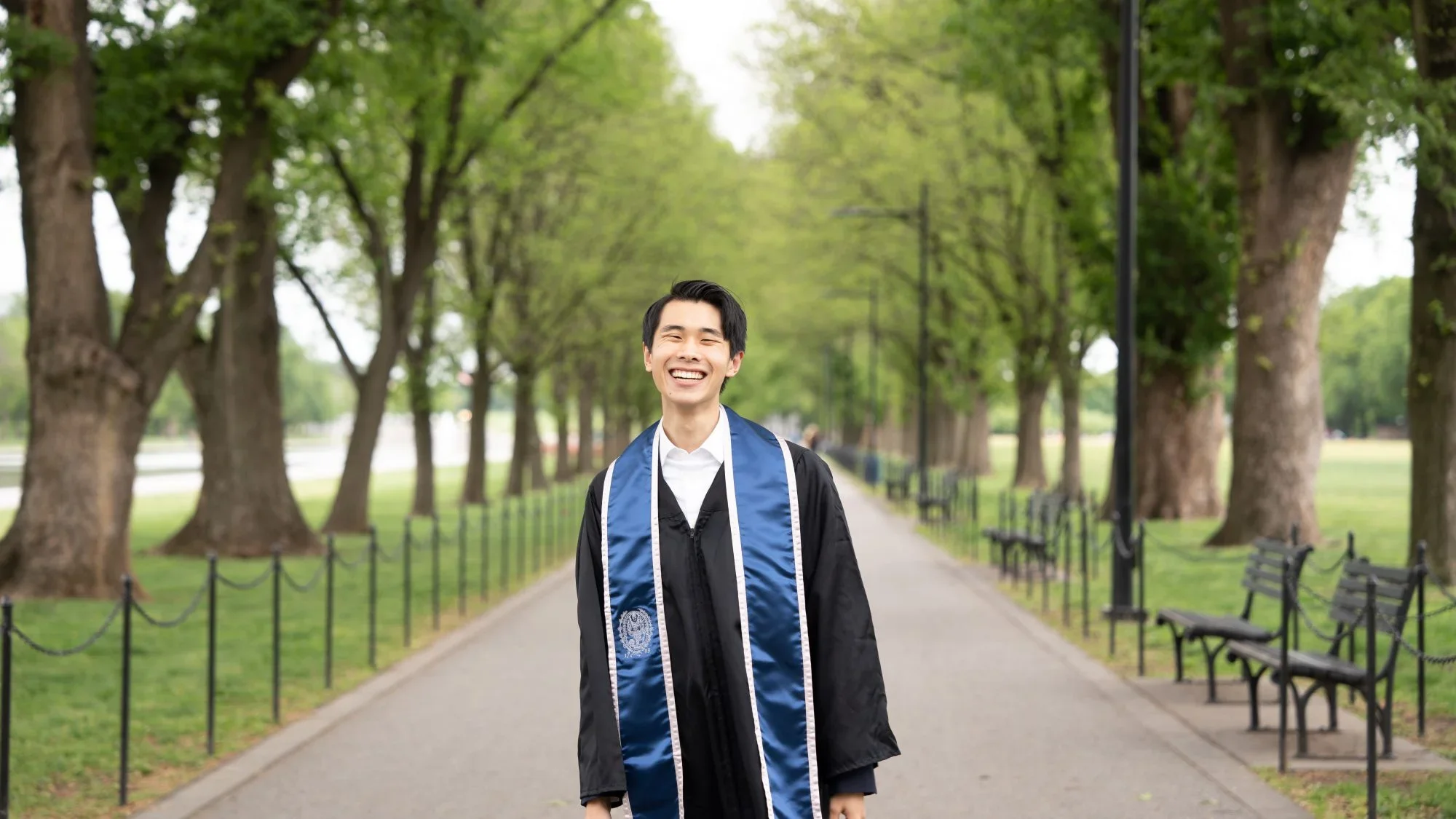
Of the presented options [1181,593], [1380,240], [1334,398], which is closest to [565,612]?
[1181,593]

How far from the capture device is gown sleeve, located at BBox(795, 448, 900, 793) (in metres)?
3.84

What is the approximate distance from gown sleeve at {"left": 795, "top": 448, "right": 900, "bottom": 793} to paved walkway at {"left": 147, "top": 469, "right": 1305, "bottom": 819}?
3.68 meters

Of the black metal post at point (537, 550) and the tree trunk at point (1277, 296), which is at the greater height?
the tree trunk at point (1277, 296)

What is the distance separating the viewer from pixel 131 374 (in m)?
16.0

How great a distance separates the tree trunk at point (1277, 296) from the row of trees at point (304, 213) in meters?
8.65

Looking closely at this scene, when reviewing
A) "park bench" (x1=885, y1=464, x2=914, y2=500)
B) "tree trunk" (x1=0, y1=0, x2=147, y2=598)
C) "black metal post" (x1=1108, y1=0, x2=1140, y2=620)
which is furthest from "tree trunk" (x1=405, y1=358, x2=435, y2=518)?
"black metal post" (x1=1108, y1=0, x2=1140, y2=620)

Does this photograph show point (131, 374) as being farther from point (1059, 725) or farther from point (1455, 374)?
point (1455, 374)

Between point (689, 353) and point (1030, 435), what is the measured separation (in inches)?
1525

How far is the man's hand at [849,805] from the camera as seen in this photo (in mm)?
3850

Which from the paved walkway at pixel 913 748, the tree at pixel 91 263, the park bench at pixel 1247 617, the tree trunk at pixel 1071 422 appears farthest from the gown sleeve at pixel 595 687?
the tree trunk at pixel 1071 422

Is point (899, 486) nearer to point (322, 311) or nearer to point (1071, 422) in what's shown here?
point (1071, 422)

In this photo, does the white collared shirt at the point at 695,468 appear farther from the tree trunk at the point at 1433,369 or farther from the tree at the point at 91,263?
the tree at the point at 91,263

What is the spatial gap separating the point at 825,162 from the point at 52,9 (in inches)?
1088

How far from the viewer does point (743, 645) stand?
12.4ft
